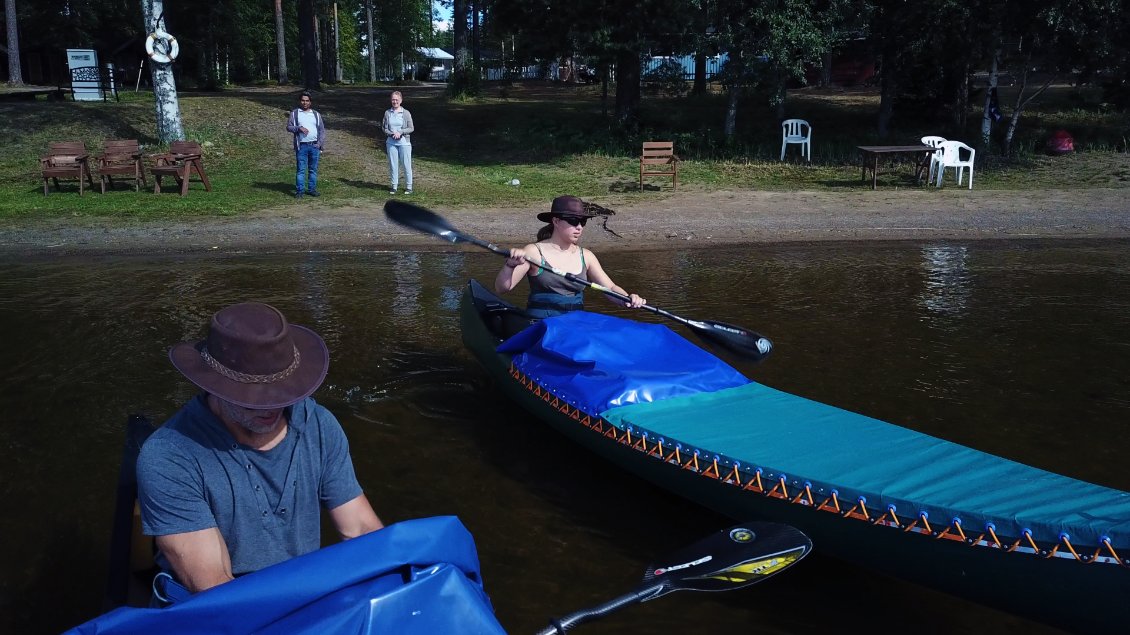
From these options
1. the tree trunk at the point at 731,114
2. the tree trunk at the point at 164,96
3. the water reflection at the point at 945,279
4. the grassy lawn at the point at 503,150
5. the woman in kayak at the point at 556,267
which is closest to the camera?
the woman in kayak at the point at 556,267

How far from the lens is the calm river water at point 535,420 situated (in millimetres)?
5020

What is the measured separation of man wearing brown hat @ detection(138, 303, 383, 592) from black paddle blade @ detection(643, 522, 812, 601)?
1362mm

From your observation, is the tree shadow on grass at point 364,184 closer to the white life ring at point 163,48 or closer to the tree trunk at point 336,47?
the white life ring at point 163,48

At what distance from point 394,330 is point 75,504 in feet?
13.5

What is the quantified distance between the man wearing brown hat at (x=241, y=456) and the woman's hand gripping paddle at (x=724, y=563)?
1.25 meters

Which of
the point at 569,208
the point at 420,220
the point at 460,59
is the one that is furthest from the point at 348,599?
the point at 460,59

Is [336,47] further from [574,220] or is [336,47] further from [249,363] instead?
→ [249,363]

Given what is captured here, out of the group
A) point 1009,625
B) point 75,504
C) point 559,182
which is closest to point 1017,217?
point 559,182

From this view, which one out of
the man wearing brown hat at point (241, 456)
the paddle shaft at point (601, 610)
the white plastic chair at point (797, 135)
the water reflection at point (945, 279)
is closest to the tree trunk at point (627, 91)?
the white plastic chair at point (797, 135)

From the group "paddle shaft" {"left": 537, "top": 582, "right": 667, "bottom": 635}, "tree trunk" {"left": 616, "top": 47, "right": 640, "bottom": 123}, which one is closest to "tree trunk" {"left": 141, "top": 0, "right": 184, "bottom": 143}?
"tree trunk" {"left": 616, "top": 47, "right": 640, "bottom": 123}

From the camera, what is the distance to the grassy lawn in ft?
53.7

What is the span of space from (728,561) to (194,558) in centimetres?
199

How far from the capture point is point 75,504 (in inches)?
232

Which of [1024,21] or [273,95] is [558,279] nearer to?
[1024,21]
